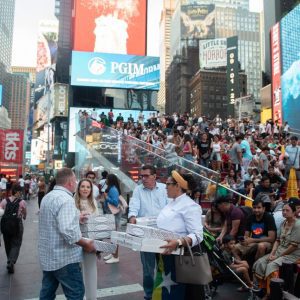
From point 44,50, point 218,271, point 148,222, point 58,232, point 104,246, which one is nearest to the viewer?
point 58,232

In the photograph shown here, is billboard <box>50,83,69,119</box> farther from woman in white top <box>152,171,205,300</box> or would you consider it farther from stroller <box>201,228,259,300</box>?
woman in white top <box>152,171,205,300</box>

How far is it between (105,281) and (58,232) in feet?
9.25

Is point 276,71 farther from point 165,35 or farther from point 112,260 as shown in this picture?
point 165,35

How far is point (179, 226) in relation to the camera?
345 cm

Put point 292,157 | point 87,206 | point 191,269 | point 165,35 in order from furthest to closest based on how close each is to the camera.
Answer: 1. point 165,35
2. point 292,157
3. point 87,206
4. point 191,269

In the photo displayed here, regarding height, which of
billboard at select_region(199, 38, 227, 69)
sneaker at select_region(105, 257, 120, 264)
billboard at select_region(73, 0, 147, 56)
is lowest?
sneaker at select_region(105, 257, 120, 264)

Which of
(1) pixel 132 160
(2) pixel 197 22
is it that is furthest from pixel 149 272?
(2) pixel 197 22

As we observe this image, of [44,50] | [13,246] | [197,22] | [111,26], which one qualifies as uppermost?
[197,22]

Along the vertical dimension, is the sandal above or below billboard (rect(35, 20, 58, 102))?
below

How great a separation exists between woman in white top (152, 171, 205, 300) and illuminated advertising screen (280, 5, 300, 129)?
117 feet

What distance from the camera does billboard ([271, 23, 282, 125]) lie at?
4175 cm

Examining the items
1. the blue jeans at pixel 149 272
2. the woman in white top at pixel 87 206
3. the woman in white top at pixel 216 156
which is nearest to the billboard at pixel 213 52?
the woman in white top at pixel 216 156

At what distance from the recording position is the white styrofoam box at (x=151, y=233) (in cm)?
323

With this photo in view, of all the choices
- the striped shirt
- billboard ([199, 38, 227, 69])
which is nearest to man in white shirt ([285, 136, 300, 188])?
the striped shirt
